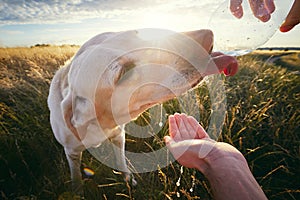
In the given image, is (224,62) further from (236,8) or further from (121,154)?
(121,154)

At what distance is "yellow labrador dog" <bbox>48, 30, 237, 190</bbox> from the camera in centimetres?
178

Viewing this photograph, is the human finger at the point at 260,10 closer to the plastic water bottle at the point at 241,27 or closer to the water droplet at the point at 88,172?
the plastic water bottle at the point at 241,27

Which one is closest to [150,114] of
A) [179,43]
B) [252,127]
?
[252,127]

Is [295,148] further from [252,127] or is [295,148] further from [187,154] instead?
[187,154]

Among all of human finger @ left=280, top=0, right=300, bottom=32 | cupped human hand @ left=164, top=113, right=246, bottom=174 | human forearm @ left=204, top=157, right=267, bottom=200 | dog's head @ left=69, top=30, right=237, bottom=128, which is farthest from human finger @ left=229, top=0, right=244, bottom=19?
human forearm @ left=204, top=157, right=267, bottom=200

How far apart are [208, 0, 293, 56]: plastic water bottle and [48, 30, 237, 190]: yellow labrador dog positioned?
363mm

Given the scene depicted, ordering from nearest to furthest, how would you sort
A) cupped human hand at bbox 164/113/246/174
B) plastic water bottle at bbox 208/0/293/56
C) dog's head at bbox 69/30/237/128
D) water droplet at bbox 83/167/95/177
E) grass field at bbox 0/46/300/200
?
1. cupped human hand at bbox 164/113/246/174
2. dog's head at bbox 69/30/237/128
3. plastic water bottle at bbox 208/0/293/56
4. grass field at bbox 0/46/300/200
5. water droplet at bbox 83/167/95/177

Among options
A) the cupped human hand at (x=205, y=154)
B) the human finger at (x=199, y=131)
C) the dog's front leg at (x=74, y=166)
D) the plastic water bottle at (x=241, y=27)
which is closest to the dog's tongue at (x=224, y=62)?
the plastic water bottle at (x=241, y=27)

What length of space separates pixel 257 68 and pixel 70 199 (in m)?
4.23

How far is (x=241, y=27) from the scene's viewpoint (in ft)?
7.17

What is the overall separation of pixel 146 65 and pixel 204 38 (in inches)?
16.3

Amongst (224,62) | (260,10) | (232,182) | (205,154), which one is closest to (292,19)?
(260,10)

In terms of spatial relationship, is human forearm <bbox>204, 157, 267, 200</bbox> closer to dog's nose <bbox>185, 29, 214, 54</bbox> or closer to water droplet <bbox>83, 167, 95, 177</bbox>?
dog's nose <bbox>185, 29, 214, 54</bbox>

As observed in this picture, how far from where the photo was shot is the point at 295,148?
2725mm
